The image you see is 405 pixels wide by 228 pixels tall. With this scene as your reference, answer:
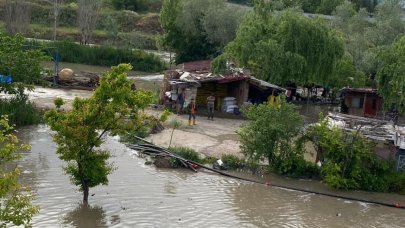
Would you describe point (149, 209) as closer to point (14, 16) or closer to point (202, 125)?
point (202, 125)

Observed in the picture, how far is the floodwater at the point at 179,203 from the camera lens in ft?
57.1

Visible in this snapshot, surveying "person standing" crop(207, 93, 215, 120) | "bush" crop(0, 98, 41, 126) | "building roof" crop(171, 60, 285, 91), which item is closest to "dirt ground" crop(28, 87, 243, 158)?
"person standing" crop(207, 93, 215, 120)

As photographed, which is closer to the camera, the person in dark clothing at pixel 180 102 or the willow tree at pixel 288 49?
the person in dark clothing at pixel 180 102

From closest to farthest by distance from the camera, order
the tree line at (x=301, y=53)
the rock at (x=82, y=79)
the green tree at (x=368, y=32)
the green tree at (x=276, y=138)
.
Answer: the green tree at (x=276, y=138) < the tree line at (x=301, y=53) < the rock at (x=82, y=79) < the green tree at (x=368, y=32)

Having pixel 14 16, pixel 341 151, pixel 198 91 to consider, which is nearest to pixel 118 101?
pixel 341 151

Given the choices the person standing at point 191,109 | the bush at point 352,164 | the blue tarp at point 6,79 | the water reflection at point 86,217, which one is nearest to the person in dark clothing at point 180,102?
the person standing at point 191,109

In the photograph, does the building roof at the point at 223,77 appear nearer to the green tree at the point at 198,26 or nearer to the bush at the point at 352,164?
the bush at the point at 352,164

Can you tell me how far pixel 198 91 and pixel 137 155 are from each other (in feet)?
34.2

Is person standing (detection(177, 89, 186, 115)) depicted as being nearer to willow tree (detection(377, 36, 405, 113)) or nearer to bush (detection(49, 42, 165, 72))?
willow tree (detection(377, 36, 405, 113))

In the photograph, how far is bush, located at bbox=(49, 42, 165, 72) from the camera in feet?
173

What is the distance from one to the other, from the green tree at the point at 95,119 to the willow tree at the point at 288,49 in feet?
57.4

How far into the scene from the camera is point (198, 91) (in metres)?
33.9

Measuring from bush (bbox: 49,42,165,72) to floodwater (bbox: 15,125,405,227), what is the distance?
30.6 meters

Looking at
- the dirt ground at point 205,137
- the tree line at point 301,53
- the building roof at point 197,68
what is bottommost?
the dirt ground at point 205,137
